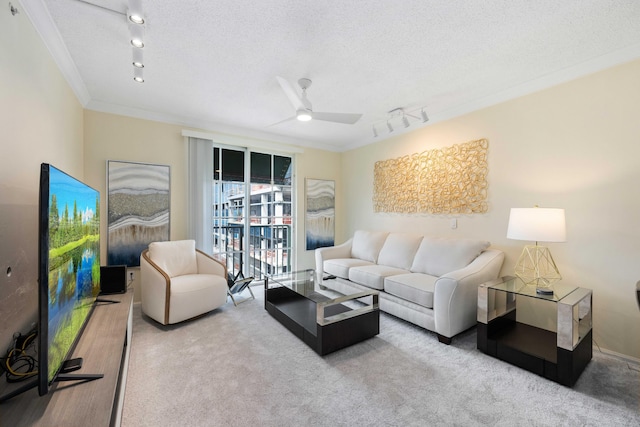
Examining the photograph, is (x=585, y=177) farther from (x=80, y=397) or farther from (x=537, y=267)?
(x=80, y=397)

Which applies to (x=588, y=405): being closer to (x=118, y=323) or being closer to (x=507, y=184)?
(x=507, y=184)

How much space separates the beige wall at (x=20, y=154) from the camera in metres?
1.39

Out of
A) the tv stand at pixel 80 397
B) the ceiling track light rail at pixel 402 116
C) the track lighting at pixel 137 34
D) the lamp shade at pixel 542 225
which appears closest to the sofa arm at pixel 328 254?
the ceiling track light rail at pixel 402 116

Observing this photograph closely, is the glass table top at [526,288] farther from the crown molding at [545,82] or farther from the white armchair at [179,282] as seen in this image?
the white armchair at [179,282]

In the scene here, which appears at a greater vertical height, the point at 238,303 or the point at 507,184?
the point at 507,184

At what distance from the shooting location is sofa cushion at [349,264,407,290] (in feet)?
10.7

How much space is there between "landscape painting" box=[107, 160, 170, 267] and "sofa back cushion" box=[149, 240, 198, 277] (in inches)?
14.5

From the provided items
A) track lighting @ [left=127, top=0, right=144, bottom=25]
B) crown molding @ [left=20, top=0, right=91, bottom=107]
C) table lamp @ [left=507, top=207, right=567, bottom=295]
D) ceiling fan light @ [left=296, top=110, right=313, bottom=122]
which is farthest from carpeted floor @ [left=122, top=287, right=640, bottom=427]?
crown molding @ [left=20, top=0, right=91, bottom=107]

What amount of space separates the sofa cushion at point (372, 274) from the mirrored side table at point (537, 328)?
1096 mm

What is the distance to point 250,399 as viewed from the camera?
178 cm

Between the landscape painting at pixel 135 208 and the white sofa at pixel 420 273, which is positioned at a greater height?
the landscape painting at pixel 135 208

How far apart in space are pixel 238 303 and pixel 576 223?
3731mm

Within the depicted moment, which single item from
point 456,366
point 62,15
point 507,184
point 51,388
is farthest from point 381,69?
point 51,388

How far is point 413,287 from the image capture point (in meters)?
2.81
